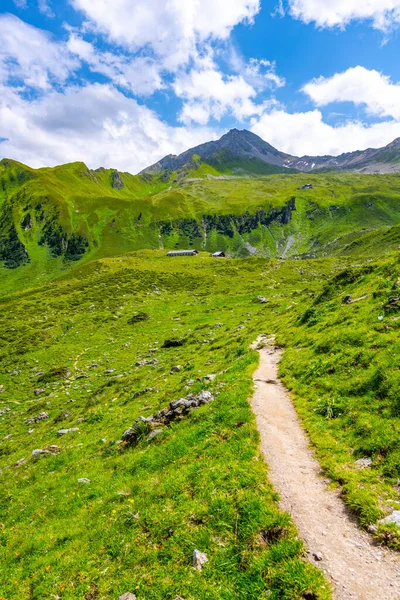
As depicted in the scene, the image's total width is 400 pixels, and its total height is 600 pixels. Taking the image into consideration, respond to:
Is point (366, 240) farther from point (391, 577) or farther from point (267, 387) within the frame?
point (391, 577)

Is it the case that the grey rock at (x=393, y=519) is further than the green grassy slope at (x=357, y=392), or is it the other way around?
the green grassy slope at (x=357, y=392)

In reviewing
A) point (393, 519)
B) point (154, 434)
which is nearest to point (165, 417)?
point (154, 434)

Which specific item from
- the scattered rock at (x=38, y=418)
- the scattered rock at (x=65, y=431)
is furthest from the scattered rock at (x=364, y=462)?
the scattered rock at (x=38, y=418)

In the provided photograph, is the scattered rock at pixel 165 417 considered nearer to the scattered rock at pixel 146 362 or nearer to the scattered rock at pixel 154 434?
the scattered rock at pixel 154 434

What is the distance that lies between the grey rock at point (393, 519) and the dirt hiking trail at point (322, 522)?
0.65m

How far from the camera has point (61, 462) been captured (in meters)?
17.3

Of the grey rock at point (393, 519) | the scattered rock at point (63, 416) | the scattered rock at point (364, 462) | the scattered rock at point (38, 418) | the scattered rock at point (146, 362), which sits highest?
the grey rock at point (393, 519)

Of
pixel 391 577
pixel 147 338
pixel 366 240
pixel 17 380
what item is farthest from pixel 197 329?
pixel 366 240

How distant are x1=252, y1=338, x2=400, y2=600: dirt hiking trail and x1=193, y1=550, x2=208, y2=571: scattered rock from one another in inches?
105

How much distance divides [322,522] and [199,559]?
354 cm

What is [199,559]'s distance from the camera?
8125mm

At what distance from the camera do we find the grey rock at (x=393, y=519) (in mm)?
8047

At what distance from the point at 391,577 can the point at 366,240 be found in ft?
596

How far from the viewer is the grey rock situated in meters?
8.05
